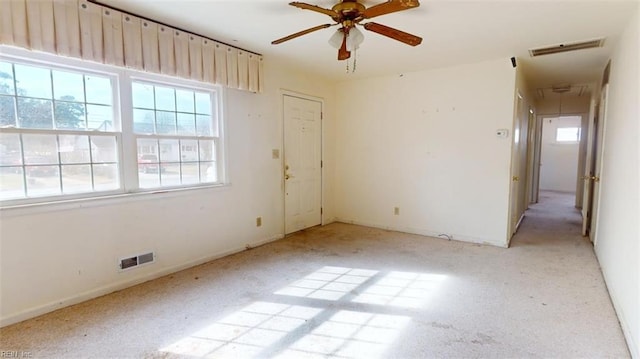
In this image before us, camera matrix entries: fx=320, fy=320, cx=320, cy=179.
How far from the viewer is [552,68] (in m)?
4.44

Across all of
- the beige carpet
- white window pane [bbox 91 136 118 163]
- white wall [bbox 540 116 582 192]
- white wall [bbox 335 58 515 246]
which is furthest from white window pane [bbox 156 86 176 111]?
white wall [bbox 540 116 582 192]

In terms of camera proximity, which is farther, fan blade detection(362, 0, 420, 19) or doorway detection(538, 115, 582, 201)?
doorway detection(538, 115, 582, 201)

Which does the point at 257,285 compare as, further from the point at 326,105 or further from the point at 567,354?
the point at 326,105

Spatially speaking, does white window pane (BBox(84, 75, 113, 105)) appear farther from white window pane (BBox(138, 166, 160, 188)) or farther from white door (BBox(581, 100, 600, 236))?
white door (BBox(581, 100, 600, 236))

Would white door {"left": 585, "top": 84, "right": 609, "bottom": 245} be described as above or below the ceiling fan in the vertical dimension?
below

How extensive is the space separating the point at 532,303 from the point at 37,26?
4.36 metres

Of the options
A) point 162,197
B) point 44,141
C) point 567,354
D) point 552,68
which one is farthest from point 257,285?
point 552,68

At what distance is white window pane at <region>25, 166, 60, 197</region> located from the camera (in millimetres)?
2439

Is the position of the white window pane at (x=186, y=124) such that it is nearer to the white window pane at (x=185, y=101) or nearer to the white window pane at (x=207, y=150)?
the white window pane at (x=185, y=101)

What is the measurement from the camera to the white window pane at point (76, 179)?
Answer: 2.62 metres

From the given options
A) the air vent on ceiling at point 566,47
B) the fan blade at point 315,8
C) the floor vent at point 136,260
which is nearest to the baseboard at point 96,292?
the floor vent at point 136,260

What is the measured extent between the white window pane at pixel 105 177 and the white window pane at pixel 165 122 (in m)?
0.57

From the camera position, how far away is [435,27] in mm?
3002

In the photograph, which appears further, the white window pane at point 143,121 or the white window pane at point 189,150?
the white window pane at point 189,150
